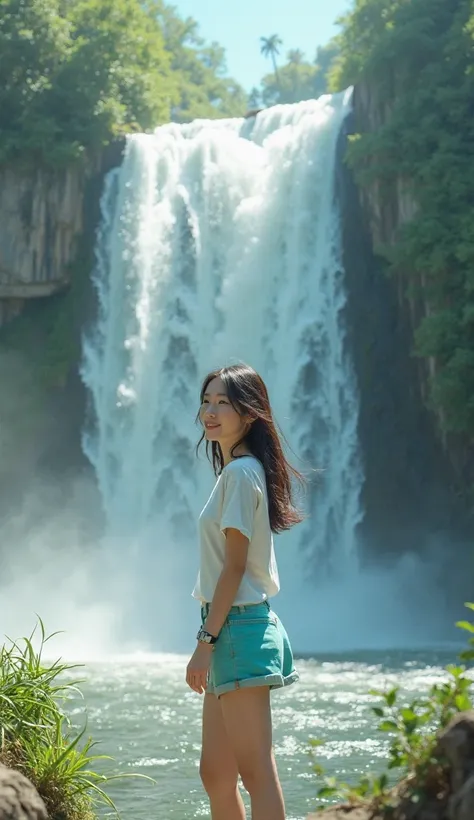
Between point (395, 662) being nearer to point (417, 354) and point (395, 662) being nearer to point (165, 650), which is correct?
point (165, 650)

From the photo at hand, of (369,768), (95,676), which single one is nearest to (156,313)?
(95,676)

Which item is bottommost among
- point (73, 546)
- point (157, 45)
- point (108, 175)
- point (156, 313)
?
point (73, 546)

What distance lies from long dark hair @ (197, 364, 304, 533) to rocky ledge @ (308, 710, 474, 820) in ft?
3.41

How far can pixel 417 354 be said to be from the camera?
18016mm

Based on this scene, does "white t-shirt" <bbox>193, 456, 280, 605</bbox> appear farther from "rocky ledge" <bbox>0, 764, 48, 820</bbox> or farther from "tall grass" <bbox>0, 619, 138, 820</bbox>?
"tall grass" <bbox>0, 619, 138, 820</bbox>

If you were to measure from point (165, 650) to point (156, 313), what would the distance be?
7.62 metres

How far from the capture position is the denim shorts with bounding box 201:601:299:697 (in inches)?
135

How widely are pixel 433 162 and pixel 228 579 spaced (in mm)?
16031

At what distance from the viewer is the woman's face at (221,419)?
12.4 feet

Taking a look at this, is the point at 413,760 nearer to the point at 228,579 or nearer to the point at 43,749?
the point at 228,579

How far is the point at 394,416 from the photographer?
19.6m

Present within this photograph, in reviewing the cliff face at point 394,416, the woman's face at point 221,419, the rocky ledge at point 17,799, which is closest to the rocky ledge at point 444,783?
the woman's face at point 221,419

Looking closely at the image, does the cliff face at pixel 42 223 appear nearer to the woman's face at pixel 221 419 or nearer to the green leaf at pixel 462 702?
the woman's face at pixel 221 419

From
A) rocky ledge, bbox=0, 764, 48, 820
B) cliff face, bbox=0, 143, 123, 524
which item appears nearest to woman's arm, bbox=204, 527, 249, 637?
rocky ledge, bbox=0, 764, 48, 820
